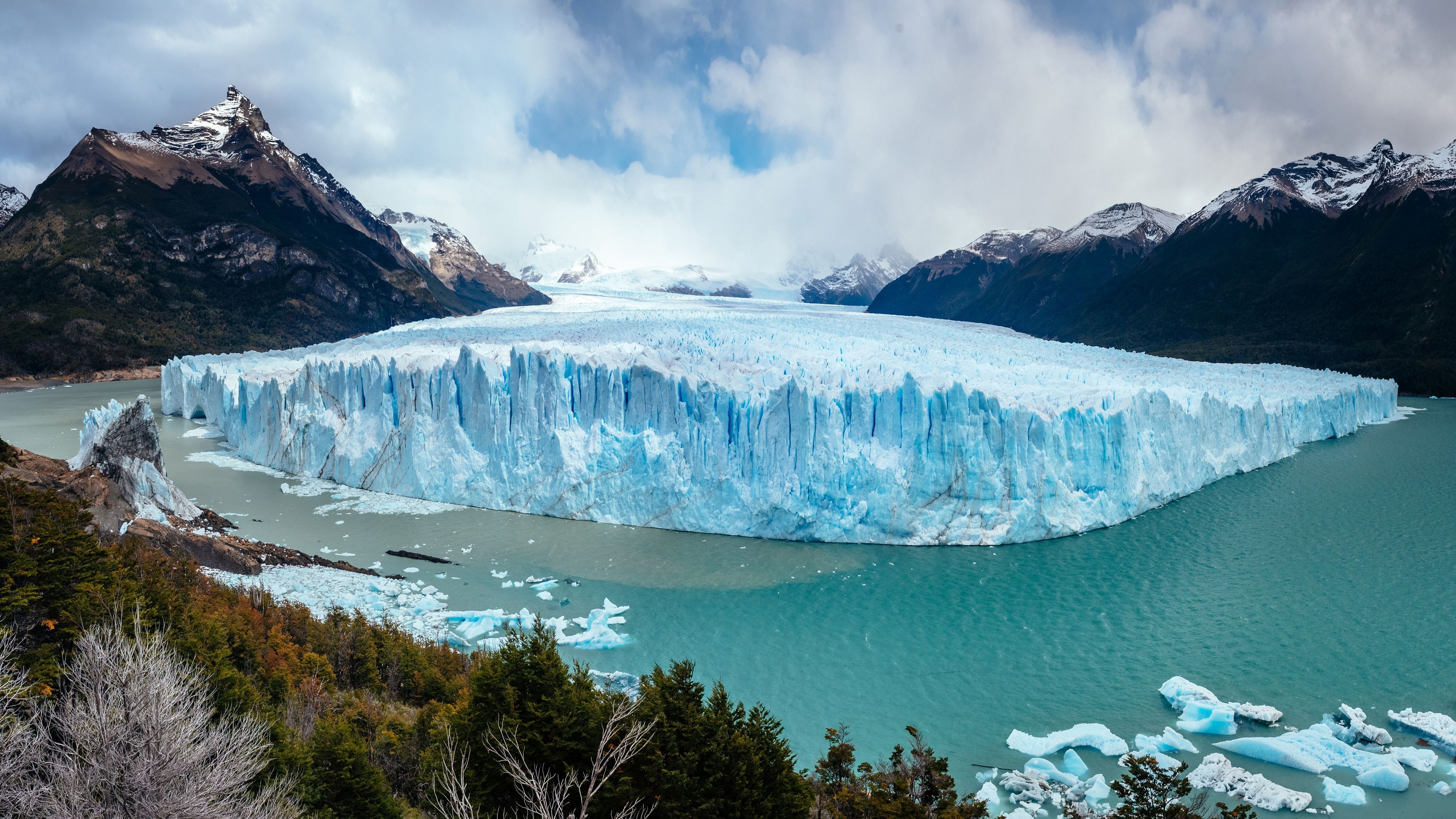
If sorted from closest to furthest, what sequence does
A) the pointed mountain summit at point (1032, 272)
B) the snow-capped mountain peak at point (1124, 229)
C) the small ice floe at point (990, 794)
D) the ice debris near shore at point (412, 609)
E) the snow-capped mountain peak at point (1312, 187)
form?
1. the small ice floe at point (990, 794)
2. the ice debris near shore at point (412, 609)
3. the snow-capped mountain peak at point (1312, 187)
4. the pointed mountain summit at point (1032, 272)
5. the snow-capped mountain peak at point (1124, 229)

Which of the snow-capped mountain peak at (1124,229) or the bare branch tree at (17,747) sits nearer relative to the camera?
the bare branch tree at (17,747)

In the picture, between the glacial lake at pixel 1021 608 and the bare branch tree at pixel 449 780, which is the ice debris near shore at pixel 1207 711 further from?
the bare branch tree at pixel 449 780

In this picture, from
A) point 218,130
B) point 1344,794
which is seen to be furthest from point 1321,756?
point 218,130

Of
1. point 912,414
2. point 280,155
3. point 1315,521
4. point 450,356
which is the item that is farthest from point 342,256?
point 1315,521

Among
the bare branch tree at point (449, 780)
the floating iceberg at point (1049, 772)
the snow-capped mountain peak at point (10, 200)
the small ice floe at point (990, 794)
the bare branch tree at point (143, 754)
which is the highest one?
the snow-capped mountain peak at point (10, 200)

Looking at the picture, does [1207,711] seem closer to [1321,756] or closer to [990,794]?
[1321,756]

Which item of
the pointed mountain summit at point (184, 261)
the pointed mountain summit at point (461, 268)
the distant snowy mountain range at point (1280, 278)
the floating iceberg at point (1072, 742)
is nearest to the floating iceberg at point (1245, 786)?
the floating iceberg at point (1072, 742)
